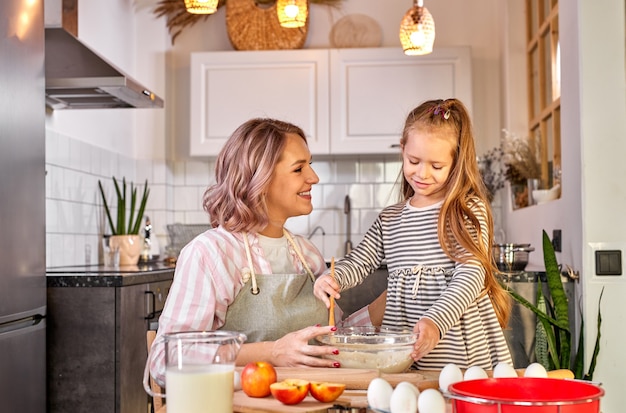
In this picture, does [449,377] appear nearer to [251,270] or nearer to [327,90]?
[251,270]

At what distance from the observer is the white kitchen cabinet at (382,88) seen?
5098mm

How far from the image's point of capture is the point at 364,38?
5.47 metres

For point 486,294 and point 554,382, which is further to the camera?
point 486,294

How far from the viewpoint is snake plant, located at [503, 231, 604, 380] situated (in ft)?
9.91

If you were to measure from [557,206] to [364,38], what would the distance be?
2.31m

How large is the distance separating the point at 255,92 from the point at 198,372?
411 cm

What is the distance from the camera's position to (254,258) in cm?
199

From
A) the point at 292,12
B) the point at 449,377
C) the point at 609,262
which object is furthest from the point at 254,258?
the point at 292,12

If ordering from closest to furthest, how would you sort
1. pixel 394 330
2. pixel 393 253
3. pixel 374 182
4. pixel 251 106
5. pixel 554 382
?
1. pixel 554 382
2. pixel 394 330
3. pixel 393 253
4. pixel 251 106
5. pixel 374 182

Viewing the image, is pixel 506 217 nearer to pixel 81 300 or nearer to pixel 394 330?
pixel 81 300

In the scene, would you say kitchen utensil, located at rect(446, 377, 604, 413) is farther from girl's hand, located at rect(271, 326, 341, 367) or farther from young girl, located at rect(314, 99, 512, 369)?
young girl, located at rect(314, 99, 512, 369)

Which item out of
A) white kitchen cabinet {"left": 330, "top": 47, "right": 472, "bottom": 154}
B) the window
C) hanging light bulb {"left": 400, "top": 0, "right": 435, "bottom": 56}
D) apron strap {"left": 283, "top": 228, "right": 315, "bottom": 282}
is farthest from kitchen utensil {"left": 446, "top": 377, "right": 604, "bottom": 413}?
white kitchen cabinet {"left": 330, "top": 47, "right": 472, "bottom": 154}

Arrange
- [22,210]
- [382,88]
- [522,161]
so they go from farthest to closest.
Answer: [382,88], [522,161], [22,210]

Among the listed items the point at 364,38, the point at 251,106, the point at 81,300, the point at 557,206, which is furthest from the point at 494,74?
the point at 81,300
